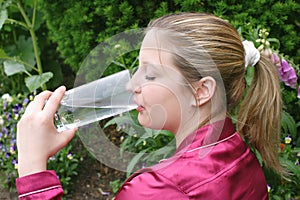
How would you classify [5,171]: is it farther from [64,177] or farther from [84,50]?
[84,50]

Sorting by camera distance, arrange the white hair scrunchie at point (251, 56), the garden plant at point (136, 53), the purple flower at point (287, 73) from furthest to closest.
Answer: the garden plant at point (136, 53)
the purple flower at point (287, 73)
the white hair scrunchie at point (251, 56)

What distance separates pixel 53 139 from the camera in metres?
1.66

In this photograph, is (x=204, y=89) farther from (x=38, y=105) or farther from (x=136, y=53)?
(x=136, y=53)

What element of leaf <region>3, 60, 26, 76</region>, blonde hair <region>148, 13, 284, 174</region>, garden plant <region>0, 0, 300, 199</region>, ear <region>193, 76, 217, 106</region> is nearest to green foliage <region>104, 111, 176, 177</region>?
garden plant <region>0, 0, 300, 199</region>

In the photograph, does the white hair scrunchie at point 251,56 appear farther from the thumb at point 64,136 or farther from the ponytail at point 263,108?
the thumb at point 64,136

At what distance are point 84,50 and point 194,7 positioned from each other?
0.89 meters

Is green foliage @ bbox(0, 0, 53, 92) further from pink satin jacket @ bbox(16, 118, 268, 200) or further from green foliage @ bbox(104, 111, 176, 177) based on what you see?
pink satin jacket @ bbox(16, 118, 268, 200)

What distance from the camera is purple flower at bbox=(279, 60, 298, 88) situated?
2.61 metres

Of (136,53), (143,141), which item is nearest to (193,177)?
(143,141)

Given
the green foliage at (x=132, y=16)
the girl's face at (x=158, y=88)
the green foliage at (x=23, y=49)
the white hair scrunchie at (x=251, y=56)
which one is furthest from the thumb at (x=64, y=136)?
the green foliage at (x=23, y=49)

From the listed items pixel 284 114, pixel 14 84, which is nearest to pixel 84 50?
pixel 14 84

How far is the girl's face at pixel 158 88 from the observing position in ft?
5.33

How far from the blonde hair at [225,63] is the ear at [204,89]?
0.06 feet

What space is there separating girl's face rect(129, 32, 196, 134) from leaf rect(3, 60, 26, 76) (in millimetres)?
2346
